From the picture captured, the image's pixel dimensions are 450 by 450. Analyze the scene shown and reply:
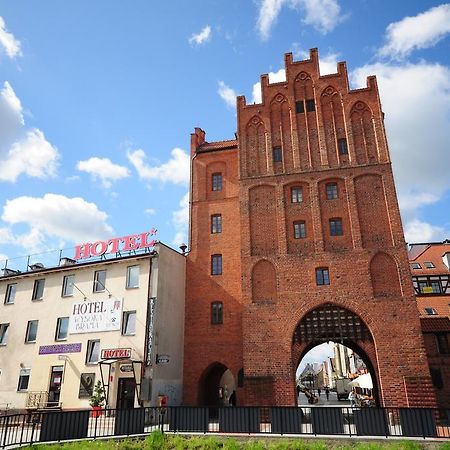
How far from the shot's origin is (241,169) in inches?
1088

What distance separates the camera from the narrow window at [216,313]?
26828mm

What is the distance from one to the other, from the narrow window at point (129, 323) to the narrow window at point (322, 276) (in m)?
11.5

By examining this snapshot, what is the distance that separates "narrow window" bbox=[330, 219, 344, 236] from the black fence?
37.0ft

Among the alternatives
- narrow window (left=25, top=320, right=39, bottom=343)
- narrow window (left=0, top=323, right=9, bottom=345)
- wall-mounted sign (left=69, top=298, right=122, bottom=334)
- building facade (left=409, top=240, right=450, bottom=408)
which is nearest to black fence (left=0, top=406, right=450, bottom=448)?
wall-mounted sign (left=69, top=298, right=122, bottom=334)

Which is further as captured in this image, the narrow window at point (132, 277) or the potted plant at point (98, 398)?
the narrow window at point (132, 277)

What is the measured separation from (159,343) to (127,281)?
4642mm

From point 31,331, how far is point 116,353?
8522 millimetres

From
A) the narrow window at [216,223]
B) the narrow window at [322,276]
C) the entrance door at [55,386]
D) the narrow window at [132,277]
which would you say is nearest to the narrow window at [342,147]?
the narrow window at [322,276]

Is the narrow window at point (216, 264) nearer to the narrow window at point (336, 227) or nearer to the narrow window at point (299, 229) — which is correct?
the narrow window at point (299, 229)

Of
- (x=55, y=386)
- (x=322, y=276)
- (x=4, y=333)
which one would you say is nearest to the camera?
(x=322, y=276)

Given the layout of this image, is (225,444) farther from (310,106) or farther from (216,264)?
(310,106)

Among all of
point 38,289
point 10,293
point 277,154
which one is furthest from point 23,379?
point 277,154

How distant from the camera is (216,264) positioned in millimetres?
28109

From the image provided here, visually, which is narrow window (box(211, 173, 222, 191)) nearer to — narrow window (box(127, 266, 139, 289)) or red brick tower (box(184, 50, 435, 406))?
red brick tower (box(184, 50, 435, 406))
